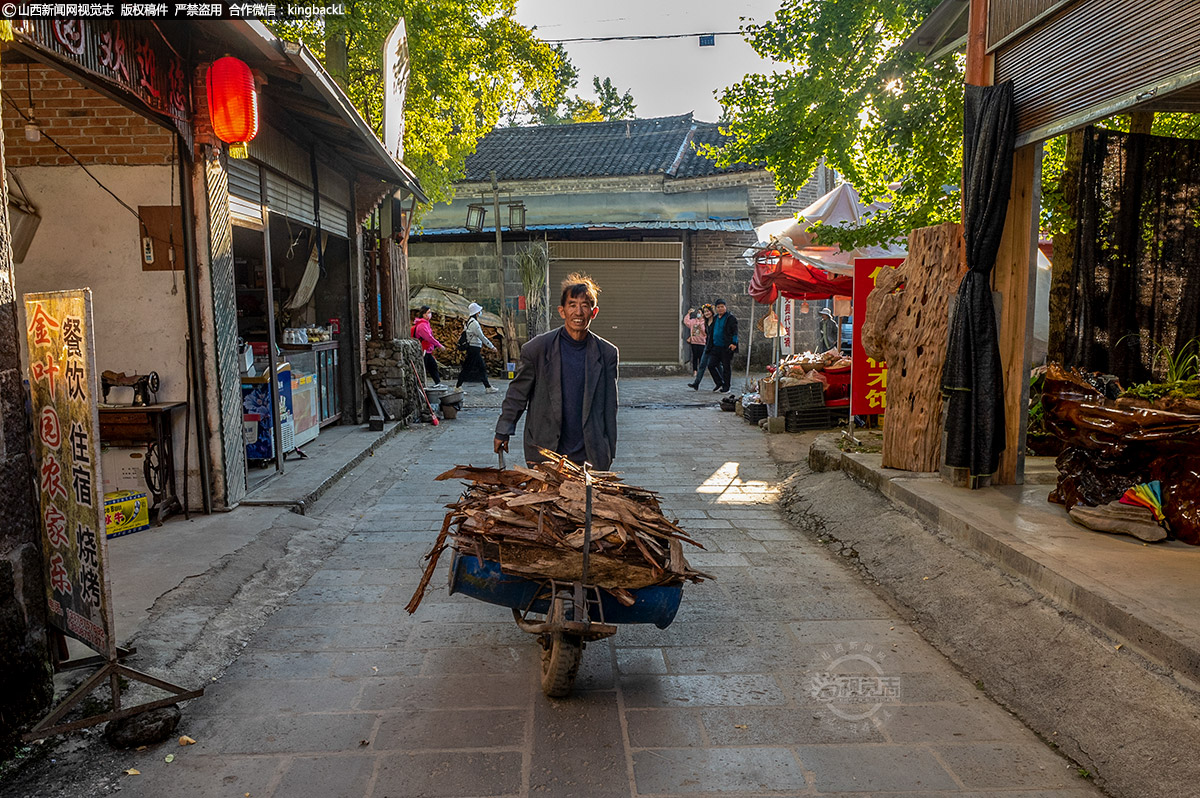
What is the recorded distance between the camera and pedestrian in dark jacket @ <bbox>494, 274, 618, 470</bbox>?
187 inches

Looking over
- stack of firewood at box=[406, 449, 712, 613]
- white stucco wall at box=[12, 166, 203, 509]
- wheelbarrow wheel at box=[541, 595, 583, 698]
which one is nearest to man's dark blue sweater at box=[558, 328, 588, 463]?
stack of firewood at box=[406, 449, 712, 613]

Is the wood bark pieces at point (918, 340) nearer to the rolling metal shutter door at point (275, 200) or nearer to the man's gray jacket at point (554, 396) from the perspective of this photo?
the man's gray jacket at point (554, 396)

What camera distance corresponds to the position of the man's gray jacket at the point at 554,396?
4762 mm

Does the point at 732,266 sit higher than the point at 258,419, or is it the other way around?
the point at 732,266

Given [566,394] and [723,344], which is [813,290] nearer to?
[723,344]

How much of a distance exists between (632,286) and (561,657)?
18400 mm

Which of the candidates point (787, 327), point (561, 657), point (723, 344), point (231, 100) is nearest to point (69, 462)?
point (561, 657)

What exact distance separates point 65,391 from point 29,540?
2.32 feet

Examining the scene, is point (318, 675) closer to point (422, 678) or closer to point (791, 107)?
point (422, 678)

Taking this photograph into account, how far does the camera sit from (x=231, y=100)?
19.8 feet

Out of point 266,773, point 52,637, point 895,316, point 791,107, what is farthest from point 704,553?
point 791,107

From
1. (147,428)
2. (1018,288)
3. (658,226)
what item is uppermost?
(658,226)

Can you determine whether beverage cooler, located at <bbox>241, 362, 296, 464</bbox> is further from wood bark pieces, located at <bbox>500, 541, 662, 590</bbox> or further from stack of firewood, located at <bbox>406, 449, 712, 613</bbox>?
wood bark pieces, located at <bbox>500, 541, 662, 590</bbox>

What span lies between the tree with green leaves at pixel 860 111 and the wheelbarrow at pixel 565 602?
229 inches
